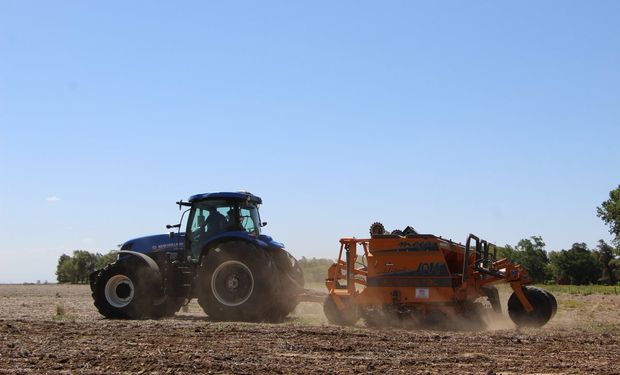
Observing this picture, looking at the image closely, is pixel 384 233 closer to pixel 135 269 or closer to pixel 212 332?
pixel 212 332

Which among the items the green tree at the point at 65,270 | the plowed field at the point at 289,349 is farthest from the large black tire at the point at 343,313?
the green tree at the point at 65,270

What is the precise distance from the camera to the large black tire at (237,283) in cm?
1405

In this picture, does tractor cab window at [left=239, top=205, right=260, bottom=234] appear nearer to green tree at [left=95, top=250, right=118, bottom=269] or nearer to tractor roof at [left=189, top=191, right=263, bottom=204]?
tractor roof at [left=189, top=191, right=263, bottom=204]

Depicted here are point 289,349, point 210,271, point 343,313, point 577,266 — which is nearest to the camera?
point 289,349

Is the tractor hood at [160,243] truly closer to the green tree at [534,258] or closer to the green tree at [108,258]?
the green tree at [108,258]

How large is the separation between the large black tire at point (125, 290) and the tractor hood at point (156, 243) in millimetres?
769

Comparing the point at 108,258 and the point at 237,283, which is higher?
the point at 108,258

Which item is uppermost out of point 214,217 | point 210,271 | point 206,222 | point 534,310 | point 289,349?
point 214,217

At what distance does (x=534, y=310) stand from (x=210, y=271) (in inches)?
253

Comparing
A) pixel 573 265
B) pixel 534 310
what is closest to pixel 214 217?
pixel 534 310

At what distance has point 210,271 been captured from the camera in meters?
14.4

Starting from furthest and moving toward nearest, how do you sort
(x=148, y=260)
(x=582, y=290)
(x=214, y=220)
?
1. (x=582, y=290)
2. (x=214, y=220)
3. (x=148, y=260)

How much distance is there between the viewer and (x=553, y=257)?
81.7m

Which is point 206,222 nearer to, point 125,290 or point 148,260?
point 148,260
